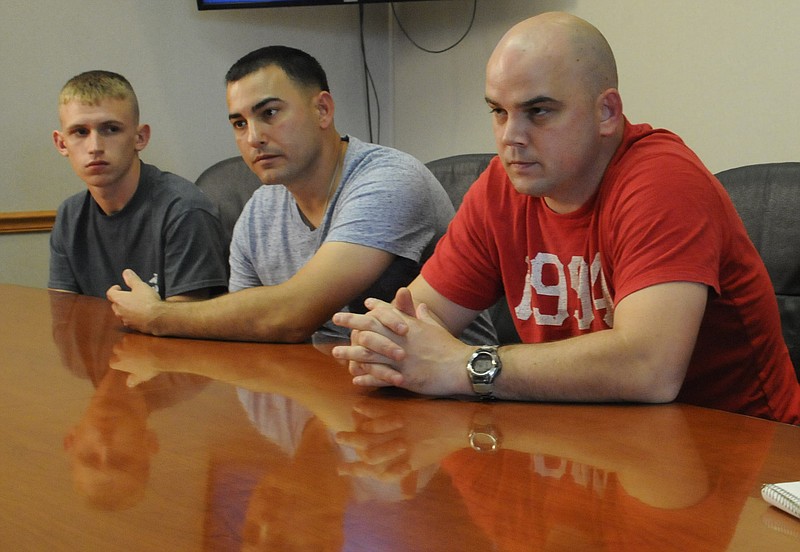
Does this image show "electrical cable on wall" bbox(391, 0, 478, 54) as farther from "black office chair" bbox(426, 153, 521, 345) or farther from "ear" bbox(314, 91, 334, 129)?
"ear" bbox(314, 91, 334, 129)

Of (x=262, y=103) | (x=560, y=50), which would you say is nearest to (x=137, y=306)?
(x=262, y=103)

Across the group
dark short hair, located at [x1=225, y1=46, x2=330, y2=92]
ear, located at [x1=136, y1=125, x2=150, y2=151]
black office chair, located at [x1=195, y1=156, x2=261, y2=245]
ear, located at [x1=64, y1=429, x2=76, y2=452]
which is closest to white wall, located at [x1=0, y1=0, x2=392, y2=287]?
black office chair, located at [x1=195, y1=156, x2=261, y2=245]

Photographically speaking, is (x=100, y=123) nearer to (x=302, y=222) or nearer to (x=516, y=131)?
(x=302, y=222)

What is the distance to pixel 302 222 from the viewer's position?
2.15m

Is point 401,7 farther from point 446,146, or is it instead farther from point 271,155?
point 271,155

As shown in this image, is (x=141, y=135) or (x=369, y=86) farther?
(x=369, y=86)

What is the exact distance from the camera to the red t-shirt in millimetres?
1308

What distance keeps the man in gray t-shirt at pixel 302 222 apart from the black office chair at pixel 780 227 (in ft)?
1.96

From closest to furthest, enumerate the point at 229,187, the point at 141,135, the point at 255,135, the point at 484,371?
the point at 484,371 → the point at 255,135 → the point at 141,135 → the point at 229,187

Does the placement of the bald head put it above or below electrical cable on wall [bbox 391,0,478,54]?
below

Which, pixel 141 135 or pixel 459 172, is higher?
pixel 141 135

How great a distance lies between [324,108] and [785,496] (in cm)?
162

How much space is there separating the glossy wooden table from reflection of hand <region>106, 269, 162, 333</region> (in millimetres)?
406

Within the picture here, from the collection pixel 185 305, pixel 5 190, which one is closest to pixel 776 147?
pixel 185 305
